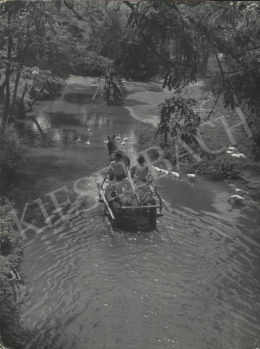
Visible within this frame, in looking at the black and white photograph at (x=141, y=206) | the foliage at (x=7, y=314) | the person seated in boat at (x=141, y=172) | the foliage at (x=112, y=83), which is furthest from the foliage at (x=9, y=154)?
the foliage at (x=112, y=83)

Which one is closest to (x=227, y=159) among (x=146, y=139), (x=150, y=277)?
(x=146, y=139)

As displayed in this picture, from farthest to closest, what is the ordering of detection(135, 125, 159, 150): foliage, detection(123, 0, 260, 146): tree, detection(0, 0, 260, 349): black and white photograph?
detection(135, 125, 159, 150): foliage < detection(0, 0, 260, 349): black and white photograph < detection(123, 0, 260, 146): tree

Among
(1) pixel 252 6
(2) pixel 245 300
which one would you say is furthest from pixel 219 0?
(2) pixel 245 300

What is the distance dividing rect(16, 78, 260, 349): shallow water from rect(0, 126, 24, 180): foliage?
95 cm

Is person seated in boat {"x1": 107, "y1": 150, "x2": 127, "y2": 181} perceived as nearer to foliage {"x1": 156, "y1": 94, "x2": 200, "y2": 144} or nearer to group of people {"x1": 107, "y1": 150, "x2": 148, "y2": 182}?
group of people {"x1": 107, "y1": 150, "x2": 148, "y2": 182}

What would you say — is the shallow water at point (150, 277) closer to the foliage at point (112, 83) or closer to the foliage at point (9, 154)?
the foliage at point (9, 154)

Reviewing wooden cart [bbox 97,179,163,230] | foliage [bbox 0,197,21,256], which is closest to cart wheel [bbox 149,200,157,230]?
wooden cart [bbox 97,179,163,230]

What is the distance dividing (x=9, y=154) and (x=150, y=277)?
383 inches

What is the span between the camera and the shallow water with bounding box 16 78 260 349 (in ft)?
27.8

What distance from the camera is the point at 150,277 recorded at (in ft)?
34.9

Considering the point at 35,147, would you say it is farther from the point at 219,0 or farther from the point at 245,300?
the point at 219,0

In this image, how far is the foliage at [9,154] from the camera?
1703 cm

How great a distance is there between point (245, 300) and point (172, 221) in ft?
15.6

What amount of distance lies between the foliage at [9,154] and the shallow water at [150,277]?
950mm
